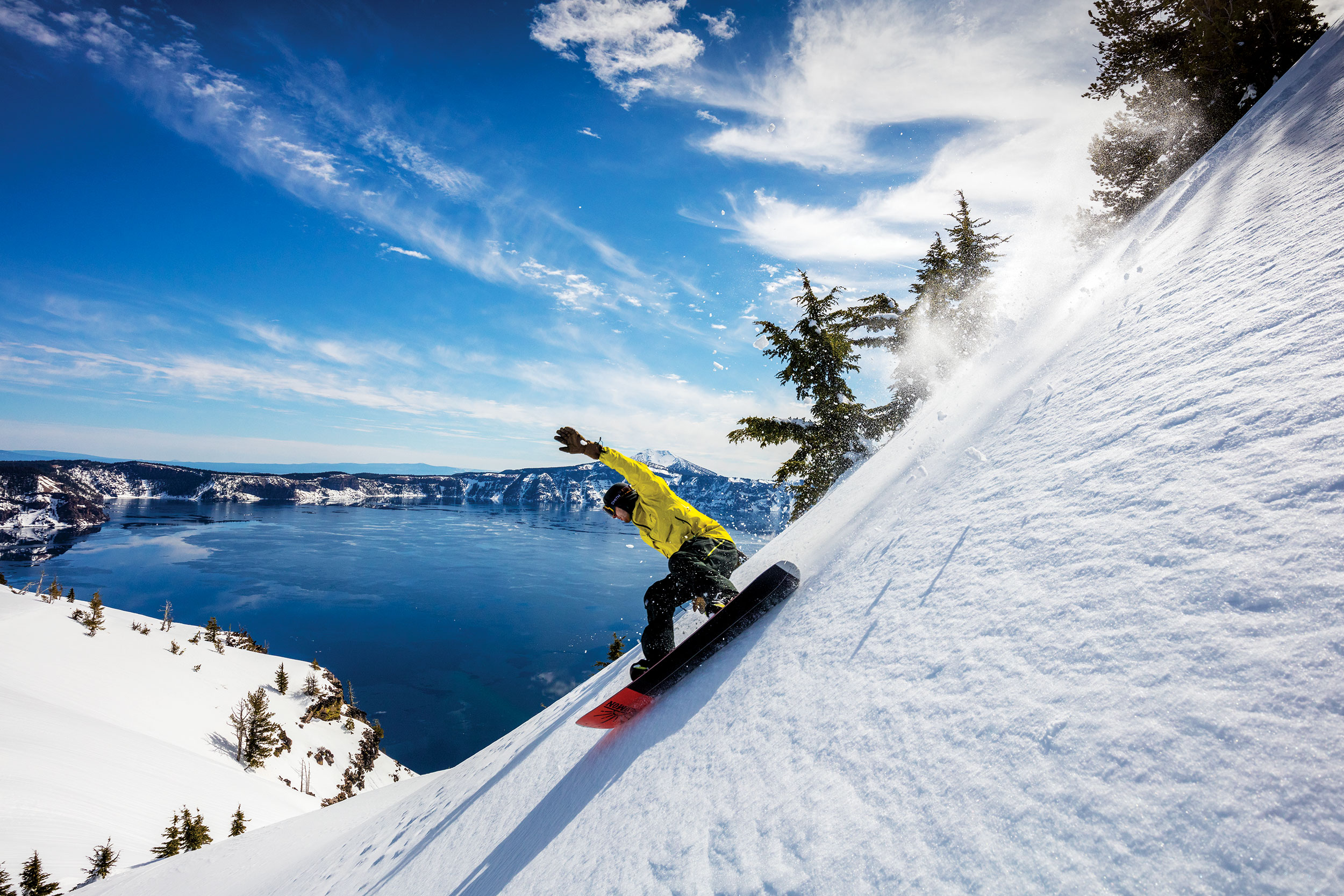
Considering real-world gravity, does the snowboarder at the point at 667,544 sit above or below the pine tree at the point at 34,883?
above

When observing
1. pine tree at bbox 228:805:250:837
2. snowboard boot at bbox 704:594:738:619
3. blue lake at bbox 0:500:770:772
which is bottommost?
blue lake at bbox 0:500:770:772

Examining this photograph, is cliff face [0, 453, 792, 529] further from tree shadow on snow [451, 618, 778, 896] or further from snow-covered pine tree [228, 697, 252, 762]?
tree shadow on snow [451, 618, 778, 896]

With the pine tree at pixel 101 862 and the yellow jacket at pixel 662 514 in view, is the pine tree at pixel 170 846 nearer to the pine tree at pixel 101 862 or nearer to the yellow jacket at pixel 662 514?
the pine tree at pixel 101 862

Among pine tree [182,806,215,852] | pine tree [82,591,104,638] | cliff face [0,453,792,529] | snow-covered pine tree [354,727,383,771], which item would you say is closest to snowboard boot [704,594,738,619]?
pine tree [182,806,215,852]

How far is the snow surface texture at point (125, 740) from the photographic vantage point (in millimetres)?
13680

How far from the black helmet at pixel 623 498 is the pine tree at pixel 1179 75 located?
15566mm

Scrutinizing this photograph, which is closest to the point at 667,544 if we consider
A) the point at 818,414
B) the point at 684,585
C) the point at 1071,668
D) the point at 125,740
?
the point at 684,585

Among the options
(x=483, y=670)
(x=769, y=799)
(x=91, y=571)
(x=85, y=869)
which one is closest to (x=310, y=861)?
(x=769, y=799)

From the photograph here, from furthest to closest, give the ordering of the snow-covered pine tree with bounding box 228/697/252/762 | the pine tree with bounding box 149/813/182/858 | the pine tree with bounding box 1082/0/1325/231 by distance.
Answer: the snow-covered pine tree with bounding box 228/697/252/762, the pine tree with bounding box 149/813/182/858, the pine tree with bounding box 1082/0/1325/231

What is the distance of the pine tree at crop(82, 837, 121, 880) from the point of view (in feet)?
40.0

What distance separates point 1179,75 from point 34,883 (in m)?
32.5

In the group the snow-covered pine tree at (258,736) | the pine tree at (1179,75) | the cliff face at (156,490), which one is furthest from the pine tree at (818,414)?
the cliff face at (156,490)

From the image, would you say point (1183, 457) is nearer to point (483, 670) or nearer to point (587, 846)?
point (587, 846)

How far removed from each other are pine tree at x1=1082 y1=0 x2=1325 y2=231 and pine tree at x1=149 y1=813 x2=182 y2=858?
3205 centimetres
